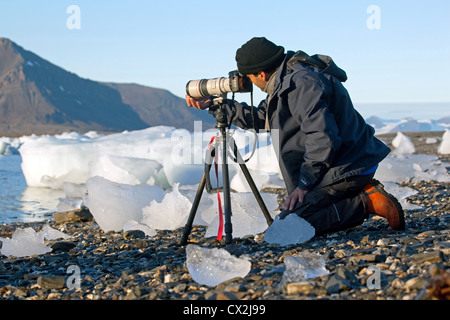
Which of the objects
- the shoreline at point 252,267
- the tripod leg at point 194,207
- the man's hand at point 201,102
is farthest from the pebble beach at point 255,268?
the man's hand at point 201,102

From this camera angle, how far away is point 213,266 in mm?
2801

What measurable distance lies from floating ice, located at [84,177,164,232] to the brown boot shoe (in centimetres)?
251

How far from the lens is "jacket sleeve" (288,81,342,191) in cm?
324

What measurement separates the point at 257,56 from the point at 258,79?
7.9 inches

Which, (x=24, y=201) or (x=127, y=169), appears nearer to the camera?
(x=24, y=201)

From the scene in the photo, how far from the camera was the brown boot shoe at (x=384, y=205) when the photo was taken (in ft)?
11.7

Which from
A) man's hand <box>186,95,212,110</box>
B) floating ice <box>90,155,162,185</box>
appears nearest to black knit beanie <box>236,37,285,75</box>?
man's hand <box>186,95,212,110</box>

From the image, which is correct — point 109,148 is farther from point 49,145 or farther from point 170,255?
point 170,255

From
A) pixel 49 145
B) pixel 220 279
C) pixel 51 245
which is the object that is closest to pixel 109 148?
pixel 49 145

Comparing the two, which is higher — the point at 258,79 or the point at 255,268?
the point at 258,79

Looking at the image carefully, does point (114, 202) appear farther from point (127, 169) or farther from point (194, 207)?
point (127, 169)

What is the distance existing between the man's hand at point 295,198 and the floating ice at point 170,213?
1.53m

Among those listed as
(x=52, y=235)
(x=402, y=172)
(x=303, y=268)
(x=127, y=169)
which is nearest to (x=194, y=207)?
(x=303, y=268)

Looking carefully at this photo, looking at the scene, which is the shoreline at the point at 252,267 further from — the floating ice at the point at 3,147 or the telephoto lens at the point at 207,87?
the floating ice at the point at 3,147
